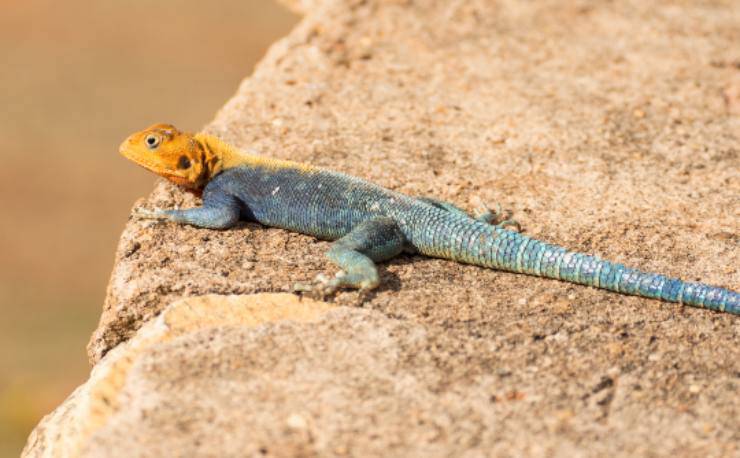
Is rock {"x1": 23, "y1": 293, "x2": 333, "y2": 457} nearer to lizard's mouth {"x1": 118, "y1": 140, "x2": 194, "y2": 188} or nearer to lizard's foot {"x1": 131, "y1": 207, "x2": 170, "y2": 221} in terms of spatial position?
lizard's foot {"x1": 131, "y1": 207, "x2": 170, "y2": 221}

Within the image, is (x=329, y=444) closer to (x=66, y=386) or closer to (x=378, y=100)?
(x=378, y=100)

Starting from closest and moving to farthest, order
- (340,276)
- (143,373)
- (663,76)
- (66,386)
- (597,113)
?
(143,373)
(340,276)
(597,113)
(663,76)
(66,386)

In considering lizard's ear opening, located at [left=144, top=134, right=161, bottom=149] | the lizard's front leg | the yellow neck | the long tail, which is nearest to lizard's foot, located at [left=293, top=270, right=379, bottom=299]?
the long tail

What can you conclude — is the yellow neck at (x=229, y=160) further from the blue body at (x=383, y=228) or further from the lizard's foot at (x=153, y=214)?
the lizard's foot at (x=153, y=214)

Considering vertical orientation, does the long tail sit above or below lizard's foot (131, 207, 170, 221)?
below

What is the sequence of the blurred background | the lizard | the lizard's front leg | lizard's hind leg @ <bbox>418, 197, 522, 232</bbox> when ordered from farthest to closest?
the blurred background, lizard's hind leg @ <bbox>418, 197, 522, 232</bbox>, the lizard's front leg, the lizard

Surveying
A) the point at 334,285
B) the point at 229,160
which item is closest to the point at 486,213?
the point at 334,285

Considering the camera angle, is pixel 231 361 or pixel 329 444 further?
pixel 231 361

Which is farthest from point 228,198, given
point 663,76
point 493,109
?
point 663,76
